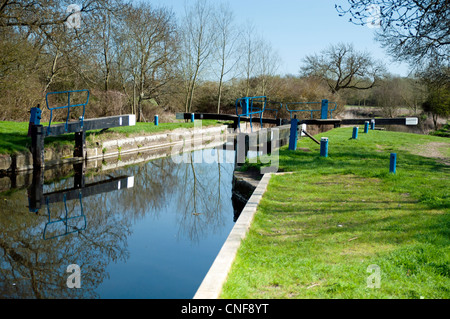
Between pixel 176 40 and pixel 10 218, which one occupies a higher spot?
pixel 176 40

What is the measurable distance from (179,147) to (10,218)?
1258 cm

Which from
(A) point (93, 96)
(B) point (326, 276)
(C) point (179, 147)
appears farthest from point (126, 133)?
(B) point (326, 276)

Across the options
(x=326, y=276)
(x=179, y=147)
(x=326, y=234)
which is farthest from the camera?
(x=179, y=147)

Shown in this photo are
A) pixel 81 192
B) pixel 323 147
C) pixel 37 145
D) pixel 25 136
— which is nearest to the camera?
pixel 81 192

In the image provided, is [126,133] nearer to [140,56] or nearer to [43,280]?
[140,56]

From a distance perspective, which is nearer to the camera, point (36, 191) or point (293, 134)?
point (36, 191)

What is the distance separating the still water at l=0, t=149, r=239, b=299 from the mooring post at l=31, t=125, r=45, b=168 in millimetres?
1161

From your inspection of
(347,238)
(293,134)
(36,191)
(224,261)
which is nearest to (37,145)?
(36,191)

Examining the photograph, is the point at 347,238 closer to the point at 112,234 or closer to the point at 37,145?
the point at 112,234

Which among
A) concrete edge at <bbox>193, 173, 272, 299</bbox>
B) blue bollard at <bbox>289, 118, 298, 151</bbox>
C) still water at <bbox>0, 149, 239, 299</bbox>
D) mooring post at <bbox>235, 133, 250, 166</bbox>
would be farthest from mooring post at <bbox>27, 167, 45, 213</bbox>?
blue bollard at <bbox>289, 118, 298, 151</bbox>

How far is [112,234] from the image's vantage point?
708 centimetres

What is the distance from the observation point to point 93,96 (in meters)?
22.7

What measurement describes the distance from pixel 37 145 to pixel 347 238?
9753 mm
